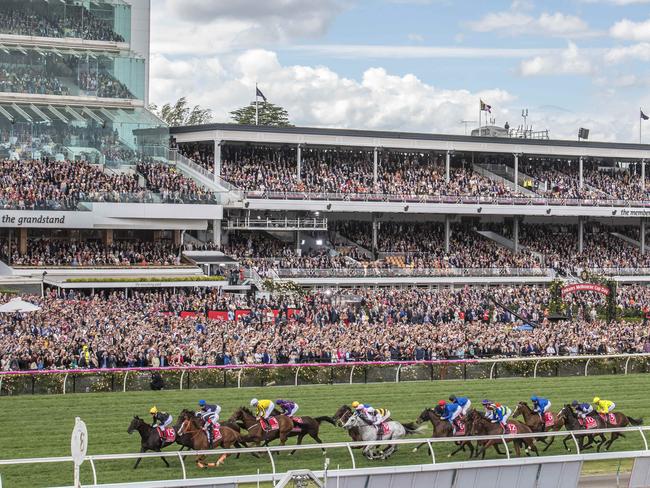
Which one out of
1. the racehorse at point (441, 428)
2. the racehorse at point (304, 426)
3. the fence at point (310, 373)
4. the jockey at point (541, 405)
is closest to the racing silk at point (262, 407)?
the racehorse at point (304, 426)

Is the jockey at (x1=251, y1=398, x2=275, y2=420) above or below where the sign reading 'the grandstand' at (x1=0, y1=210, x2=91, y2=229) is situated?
below

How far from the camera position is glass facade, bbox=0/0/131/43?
42656mm

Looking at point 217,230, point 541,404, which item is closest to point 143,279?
point 217,230

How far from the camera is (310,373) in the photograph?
22672mm

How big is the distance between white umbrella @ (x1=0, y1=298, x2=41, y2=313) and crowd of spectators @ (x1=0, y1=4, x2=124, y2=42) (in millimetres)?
19746

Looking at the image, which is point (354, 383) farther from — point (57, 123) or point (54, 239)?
point (57, 123)

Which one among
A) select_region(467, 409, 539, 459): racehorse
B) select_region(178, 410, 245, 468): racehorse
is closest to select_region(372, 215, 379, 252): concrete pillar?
select_region(467, 409, 539, 459): racehorse

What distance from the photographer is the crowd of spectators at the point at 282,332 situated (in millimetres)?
22891

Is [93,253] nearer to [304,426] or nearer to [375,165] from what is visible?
[375,165]

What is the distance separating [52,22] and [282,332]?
74.7ft

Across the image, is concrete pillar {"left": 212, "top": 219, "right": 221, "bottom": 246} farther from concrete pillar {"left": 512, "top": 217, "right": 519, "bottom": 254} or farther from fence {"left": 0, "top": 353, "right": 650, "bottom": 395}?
fence {"left": 0, "top": 353, "right": 650, "bottom": 395}

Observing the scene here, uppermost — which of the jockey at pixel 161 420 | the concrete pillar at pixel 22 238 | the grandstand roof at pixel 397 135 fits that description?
the grandstand roof at pixel 397 135

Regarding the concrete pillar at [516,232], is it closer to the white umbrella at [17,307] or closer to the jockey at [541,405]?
the white umbrella at [17,307]

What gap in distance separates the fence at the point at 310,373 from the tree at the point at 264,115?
162ft
